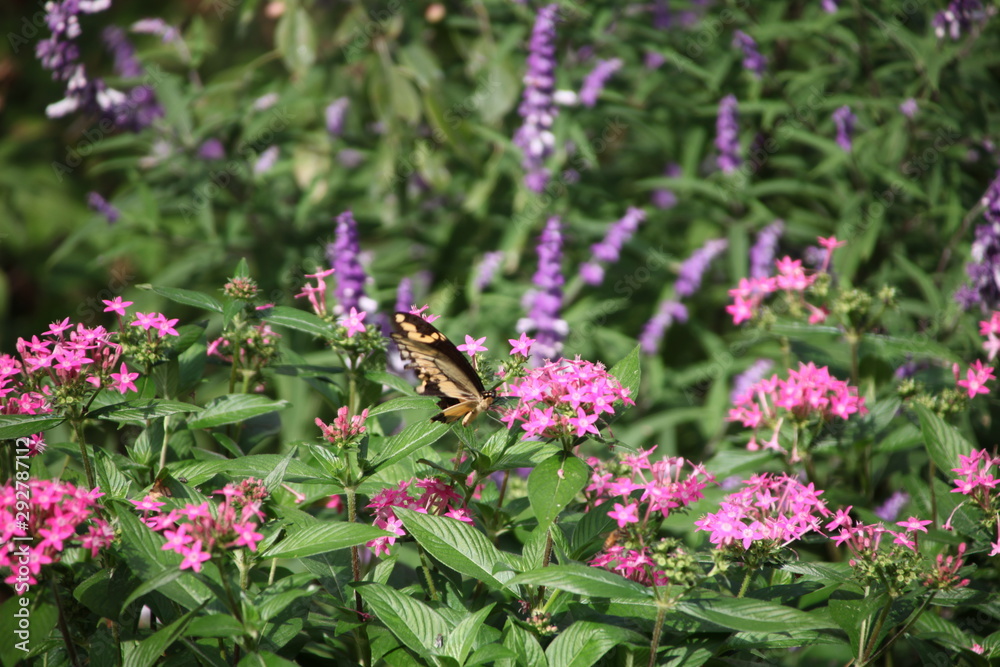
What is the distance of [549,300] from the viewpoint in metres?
2.96

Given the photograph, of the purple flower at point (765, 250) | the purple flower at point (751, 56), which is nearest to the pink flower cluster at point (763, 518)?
the purple flower at point (765, 250)

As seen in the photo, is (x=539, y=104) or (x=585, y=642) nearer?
(x=585, y=642)

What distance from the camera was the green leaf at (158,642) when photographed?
1.12 metres

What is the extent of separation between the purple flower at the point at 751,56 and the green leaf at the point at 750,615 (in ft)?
8.31

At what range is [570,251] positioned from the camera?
12.3 ft

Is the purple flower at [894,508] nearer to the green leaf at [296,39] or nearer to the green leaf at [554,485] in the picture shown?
the green leaf at [554,485]

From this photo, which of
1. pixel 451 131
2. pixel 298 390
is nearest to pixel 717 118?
pixel 451 131

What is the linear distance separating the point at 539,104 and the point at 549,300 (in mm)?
851

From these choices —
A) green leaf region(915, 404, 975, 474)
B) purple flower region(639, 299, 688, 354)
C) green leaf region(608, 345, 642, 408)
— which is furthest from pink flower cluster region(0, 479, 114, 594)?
purple flower region(639, 299, 688, 354)

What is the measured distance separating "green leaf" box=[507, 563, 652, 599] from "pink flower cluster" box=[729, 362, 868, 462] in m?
0.77

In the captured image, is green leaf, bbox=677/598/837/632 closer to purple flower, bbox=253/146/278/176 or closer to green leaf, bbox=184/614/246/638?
green leaf, bbox=184/614/246/638

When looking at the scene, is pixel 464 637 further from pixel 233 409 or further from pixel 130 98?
pixel 130 98

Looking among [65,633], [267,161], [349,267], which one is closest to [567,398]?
[65,633]

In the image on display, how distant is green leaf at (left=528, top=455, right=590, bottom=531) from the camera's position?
48.1 inches
